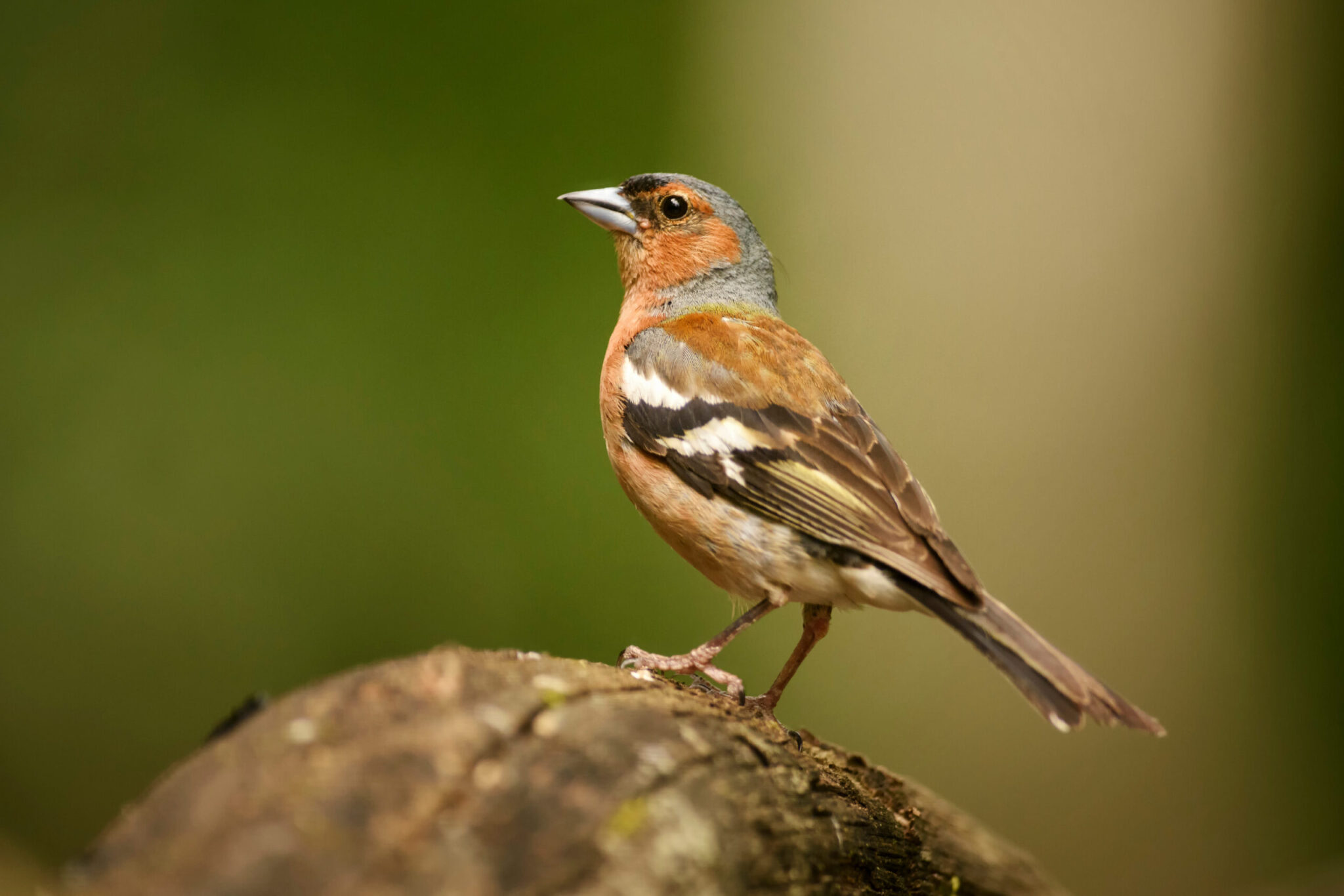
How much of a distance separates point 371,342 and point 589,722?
536 cm

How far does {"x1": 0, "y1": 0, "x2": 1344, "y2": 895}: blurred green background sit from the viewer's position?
6.44 meters

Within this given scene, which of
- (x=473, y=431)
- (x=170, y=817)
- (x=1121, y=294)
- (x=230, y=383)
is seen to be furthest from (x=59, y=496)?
(x=1121, y=294)

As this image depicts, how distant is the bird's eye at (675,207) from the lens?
425cm

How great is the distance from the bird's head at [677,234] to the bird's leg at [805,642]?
150 cm

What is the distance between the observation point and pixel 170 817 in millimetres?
1616

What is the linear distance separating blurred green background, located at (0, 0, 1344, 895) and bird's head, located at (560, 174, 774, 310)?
2.46m

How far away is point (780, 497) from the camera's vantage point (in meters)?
3.08

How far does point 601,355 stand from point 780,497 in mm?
3757

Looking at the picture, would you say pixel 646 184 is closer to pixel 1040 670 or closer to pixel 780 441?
pixel 780 441

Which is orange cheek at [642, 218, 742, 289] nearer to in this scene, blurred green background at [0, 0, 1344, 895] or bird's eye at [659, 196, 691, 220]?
bird's eye at [659, 196, 691, 220]

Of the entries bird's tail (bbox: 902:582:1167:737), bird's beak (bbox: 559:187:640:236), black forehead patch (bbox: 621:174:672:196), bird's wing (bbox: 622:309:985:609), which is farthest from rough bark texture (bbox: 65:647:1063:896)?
black forehead patch (bbox: 621:174:672:196)

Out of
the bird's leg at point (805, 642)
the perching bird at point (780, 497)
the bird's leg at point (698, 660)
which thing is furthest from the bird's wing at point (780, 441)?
the bird's leg at point (805, 642)

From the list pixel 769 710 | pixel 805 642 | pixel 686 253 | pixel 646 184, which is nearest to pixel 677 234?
pixel 686 253

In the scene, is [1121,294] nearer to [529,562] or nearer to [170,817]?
[529,562]
